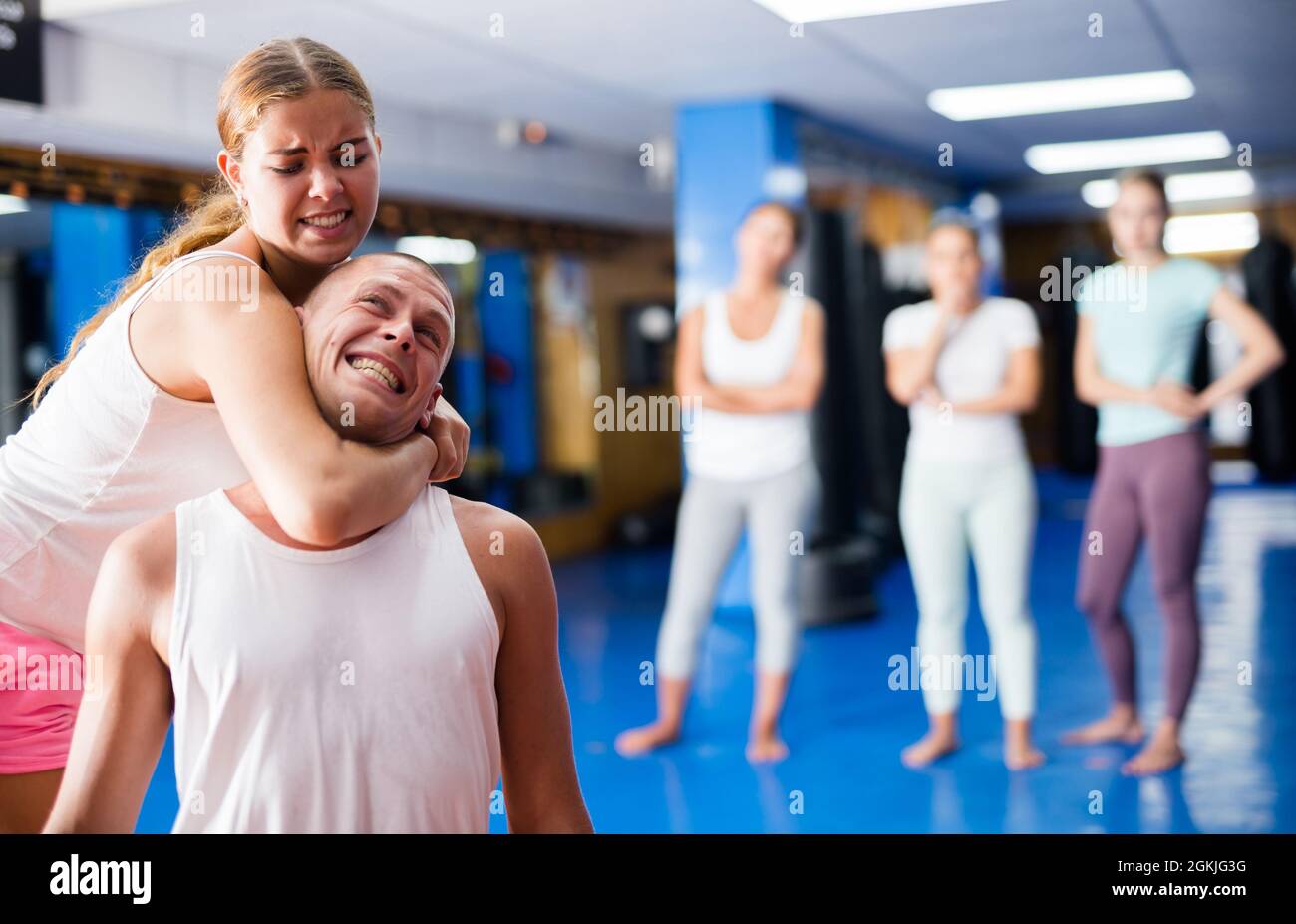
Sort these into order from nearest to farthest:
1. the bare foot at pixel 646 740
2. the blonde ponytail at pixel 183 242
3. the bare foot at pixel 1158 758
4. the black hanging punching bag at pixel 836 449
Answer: the blonde ponytail at pixel 183 242, the bare foot at pixel 1158 758, the bare foot at pixel 646 740, the black hanging punching bag at pixel 836 449

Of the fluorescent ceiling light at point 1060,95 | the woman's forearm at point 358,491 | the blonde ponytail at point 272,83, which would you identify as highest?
the fluorescent ceiling light at point 1060,95

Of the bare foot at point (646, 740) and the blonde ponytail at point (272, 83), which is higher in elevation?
the blonde ponytail at point (272, 83)

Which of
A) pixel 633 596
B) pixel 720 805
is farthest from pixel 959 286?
pixel 633 596

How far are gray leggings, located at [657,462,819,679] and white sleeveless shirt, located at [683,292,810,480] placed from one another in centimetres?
4

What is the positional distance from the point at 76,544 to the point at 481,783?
1.81ft

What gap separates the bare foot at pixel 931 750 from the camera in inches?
135

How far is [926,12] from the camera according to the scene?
156 inches

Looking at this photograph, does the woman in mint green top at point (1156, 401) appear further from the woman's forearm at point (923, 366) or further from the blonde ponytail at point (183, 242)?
the blonde ponytail at point (183, 242)

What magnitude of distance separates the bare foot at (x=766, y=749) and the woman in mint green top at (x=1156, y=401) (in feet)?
2.92

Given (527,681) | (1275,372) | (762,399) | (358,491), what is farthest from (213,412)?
(1275,372)

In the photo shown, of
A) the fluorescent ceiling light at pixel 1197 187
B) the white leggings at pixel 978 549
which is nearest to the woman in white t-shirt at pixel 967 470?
the white leggings at pixel 978 549

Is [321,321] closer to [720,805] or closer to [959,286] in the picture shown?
[720,805]

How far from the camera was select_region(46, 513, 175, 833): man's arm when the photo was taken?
1063mm
